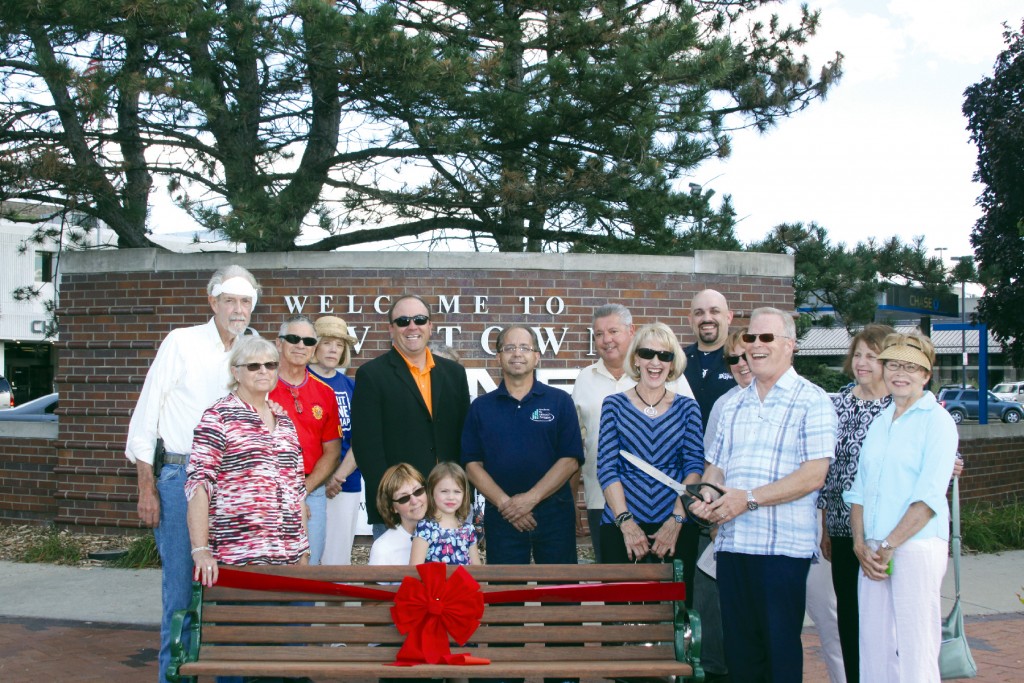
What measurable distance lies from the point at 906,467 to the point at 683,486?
0.94 m

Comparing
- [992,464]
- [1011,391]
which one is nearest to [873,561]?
[992,464]

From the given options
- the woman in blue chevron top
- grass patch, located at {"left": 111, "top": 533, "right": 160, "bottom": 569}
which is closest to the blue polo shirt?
the woman in blue chevron top

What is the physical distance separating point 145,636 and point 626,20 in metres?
6.23

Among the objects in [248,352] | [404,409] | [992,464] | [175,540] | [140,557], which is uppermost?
[248,352]

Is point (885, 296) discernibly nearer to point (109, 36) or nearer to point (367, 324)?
point (367, 324)

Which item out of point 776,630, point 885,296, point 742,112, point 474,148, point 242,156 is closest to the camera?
point 776,630

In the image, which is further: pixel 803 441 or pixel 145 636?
pixel 145 636

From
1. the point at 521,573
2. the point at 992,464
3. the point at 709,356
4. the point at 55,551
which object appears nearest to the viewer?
the point at 521,573

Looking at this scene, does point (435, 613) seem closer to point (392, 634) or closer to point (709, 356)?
point (392, 634)

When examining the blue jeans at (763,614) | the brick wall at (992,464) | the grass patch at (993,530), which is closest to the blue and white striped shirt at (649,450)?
the blue jeans at (763,614)

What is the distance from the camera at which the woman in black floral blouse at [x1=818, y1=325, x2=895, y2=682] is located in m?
4.35

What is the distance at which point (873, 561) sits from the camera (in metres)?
3.88

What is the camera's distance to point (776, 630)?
389 centimetres

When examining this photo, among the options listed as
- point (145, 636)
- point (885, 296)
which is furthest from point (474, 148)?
point (885, 296)
